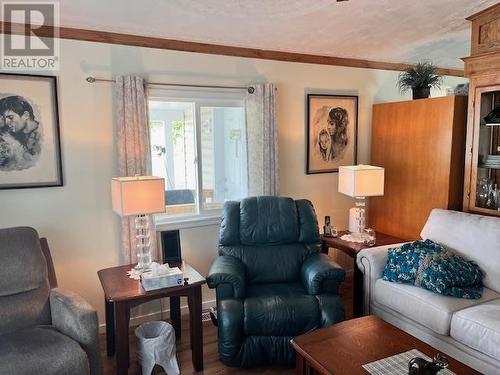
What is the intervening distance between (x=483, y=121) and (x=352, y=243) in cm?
144

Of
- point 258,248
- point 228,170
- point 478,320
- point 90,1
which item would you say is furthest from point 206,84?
point 478,320

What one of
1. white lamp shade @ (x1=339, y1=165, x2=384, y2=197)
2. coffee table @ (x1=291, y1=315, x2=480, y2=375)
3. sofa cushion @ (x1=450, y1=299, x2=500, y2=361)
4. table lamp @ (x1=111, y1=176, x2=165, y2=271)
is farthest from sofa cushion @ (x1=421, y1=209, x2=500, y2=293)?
table lamp @ (x1=111, y1=176, x2=165, y2=271)

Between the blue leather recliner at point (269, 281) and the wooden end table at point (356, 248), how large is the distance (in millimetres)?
330

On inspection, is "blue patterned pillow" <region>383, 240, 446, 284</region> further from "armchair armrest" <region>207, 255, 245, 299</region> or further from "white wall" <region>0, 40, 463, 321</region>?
"white wall" <region>0, 40, 463, 321</region>

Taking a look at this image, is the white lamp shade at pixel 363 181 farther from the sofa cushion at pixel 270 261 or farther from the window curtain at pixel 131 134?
the window curtain at pixel 131 134

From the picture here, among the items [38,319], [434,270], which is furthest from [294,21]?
[38,319]

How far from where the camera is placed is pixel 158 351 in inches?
95.3

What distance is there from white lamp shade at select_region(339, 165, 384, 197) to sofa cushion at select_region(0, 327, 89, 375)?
2403 mm

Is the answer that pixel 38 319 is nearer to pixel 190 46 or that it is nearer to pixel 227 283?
pixel 227 283

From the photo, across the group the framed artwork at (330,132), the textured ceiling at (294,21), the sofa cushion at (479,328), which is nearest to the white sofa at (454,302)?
the sofa cushion at (479,328)

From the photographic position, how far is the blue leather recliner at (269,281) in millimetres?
2490

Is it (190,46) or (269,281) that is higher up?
(190,46)

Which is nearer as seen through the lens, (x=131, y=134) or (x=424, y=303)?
(x=424, y=303)

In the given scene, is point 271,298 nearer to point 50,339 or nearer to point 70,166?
point 50,339
